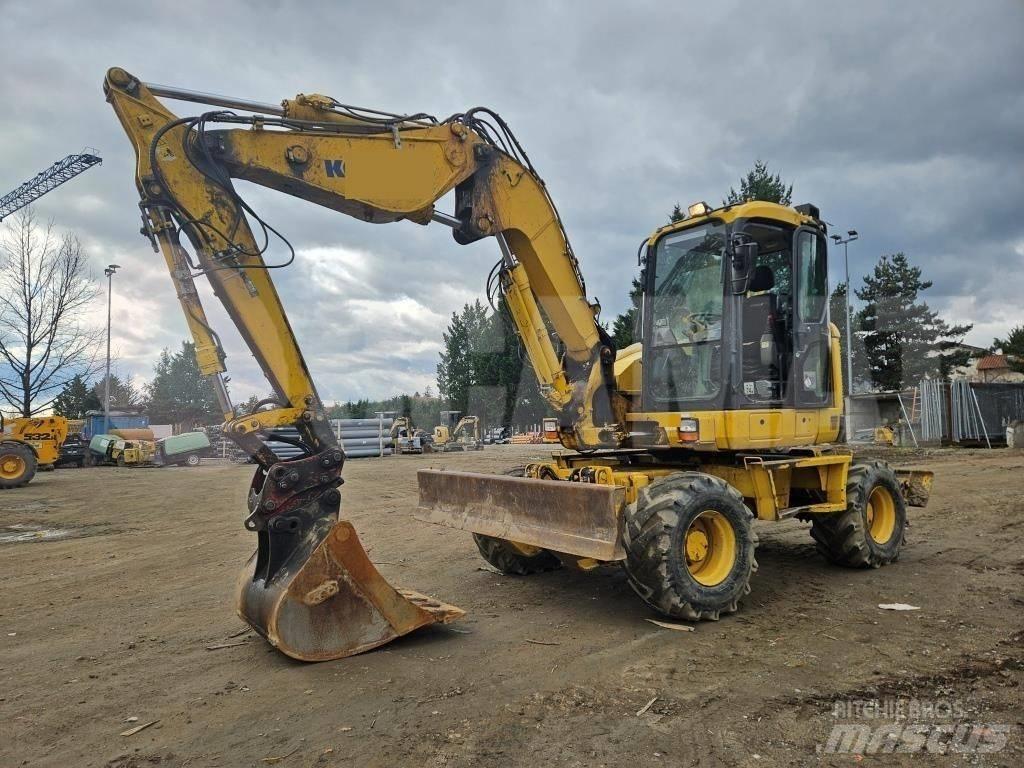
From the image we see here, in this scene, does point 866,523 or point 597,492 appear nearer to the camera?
point 597,492

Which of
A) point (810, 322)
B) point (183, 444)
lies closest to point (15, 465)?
point (183, 444)

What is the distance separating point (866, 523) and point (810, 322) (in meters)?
1.98

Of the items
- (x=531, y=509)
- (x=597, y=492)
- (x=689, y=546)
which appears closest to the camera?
(x=597, y=492)

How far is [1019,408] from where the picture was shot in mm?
24344

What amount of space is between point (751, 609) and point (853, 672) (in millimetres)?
1360

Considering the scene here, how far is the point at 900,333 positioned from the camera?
41750mm

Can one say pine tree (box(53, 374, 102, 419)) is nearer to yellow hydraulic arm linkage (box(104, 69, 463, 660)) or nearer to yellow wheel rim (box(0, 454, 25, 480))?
yellow wheel rim (box(0, 454, 25, 480))

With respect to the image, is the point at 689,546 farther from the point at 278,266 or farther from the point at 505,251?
the point at 278,266

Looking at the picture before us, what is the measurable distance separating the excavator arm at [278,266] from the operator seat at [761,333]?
267cm

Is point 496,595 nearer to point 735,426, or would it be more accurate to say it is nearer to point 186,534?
point 735,426

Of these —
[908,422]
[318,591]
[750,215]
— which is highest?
[750,215]

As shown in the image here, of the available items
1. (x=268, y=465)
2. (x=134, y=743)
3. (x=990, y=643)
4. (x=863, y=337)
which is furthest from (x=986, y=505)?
(x=863, y=337)

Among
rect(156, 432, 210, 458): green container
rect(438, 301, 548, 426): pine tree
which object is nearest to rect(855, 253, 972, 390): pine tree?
rect(438, 301, 548, 426): pine tree

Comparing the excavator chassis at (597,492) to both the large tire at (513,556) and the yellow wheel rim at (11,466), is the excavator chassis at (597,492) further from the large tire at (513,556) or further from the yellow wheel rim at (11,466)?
the yellow wheel rim at (11,466)
